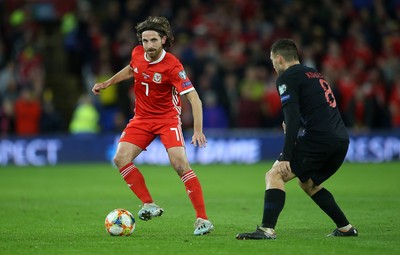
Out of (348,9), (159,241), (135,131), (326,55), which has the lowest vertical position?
(159,241)

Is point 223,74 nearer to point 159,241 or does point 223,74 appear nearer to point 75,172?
point 75,172

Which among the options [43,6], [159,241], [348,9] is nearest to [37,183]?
[159,241]

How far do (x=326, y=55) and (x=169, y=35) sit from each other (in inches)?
589

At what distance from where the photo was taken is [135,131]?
33.9 ft

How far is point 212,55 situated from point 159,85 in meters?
14.2

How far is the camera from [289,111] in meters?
8.60

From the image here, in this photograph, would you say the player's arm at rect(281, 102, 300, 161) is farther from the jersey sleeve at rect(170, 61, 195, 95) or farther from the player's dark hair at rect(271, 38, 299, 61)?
the jersey sleeve at rect(170, 61, 195, 95)

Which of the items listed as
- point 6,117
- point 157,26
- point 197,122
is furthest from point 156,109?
point 6,117

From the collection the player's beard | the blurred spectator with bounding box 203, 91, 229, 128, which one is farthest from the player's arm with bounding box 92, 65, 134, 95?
the blurred spectator with bounding box 203, 91, 229, 128

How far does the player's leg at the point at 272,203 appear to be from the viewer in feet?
28.9

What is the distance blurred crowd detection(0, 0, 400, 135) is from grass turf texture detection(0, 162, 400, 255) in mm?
2580

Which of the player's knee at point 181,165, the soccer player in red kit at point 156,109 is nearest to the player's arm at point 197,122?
the soccer player in red kit at point 156,109

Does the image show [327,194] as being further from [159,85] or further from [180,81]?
[159,85]

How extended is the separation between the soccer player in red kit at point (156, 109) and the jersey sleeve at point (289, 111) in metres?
1.33
